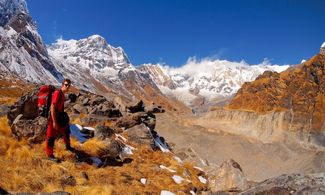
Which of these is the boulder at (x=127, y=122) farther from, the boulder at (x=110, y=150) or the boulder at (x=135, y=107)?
the boulder at (x=135, y=107)

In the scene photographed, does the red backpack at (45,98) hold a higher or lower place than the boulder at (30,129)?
higher

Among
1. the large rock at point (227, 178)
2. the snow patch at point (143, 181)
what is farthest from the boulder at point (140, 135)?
the snow patch at point (143, 181)

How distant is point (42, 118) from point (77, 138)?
249 cm

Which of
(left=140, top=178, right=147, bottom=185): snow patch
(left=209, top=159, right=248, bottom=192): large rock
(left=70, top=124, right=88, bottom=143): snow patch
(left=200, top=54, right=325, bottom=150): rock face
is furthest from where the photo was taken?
(left=200, top=54, right=325, bottom=150): rock face

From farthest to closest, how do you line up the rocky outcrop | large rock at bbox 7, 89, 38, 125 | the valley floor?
the rocky outcrop → the valley floor → large rock at bbox 7, 89, 38, 125

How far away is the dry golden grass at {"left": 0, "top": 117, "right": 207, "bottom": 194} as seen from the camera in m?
10.1

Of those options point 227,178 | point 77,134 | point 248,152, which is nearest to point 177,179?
point 227,178

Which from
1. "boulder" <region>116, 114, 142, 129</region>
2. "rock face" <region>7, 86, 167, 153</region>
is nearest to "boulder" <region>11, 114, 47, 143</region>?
"rock face" <region>7, 86, 167, 153</region>

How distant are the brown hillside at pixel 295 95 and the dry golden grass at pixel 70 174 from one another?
44660 millimetres

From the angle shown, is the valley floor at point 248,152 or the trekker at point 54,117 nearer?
the trekker at point 54,117

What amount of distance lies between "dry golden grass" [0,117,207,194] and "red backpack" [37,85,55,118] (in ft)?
4.05

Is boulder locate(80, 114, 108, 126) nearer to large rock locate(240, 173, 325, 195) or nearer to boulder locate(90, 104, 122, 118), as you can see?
boulder locate(90, 104, 122, 118)

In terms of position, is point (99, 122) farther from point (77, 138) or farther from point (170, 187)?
point (170, 187)

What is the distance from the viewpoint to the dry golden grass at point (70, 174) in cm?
1009
